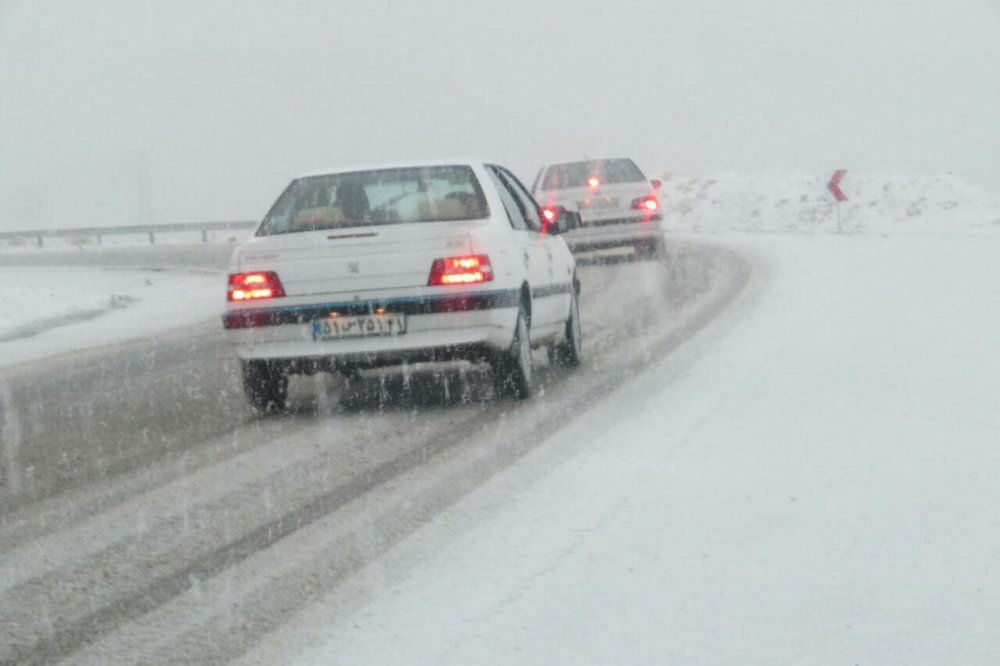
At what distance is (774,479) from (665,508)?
2.30ft

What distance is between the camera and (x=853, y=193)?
40000 millimetres

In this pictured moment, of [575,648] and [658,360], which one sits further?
[658,360]

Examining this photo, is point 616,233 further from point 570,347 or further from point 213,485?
point 213,485

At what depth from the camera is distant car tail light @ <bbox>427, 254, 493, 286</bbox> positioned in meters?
8.94

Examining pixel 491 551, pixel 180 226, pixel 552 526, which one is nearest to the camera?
pixel 491 551

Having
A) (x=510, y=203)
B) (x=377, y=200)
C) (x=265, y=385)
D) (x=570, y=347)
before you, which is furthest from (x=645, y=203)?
(x=265, y=385)

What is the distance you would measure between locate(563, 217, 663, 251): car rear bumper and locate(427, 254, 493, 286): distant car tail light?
46.1 ft

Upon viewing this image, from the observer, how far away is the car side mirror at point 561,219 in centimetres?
1134

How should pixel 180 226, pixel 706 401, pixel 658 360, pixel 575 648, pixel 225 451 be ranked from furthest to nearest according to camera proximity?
pixel 180 226, pixel 658 360, pixel 706 401, pixel 225 451, pixel 575 648

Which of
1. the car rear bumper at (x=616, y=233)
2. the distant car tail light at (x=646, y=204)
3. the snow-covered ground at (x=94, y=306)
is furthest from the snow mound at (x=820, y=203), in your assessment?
the snow-covered ground at (x=94, y=306)

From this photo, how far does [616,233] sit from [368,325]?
47.0 feet

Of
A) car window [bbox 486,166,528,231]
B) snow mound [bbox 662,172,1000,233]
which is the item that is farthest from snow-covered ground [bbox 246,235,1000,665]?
snow mound [bbox 662,172,1000,233]

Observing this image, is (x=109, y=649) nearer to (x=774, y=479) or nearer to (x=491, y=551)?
(x=491, y=551)

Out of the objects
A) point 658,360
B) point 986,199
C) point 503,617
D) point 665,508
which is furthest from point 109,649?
point 986,199
